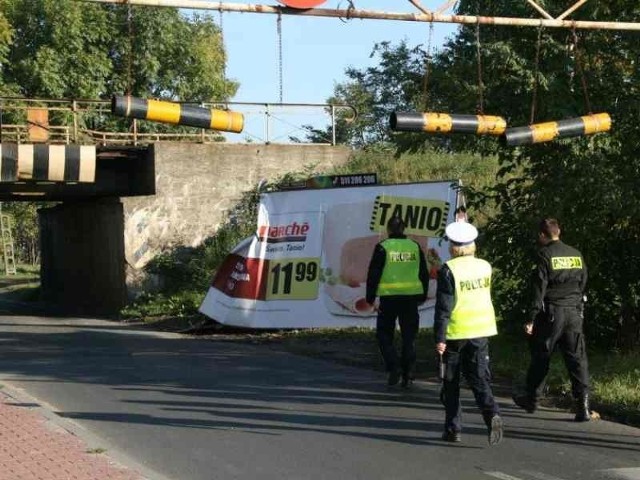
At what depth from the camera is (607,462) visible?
7840 mm

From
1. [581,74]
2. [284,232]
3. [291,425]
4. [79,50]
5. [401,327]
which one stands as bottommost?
[291,425]

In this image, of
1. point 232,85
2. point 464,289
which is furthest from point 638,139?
point 232,85

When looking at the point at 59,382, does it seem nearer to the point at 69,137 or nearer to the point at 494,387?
the point at 494,387

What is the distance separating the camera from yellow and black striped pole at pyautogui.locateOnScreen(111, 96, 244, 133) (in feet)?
33.4

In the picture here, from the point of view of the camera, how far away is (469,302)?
27.6ft

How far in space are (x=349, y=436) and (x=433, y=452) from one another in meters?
0.94

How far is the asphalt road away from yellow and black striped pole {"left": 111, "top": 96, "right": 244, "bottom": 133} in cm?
293

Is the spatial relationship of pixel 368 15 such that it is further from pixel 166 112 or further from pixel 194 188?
pixel 194 188

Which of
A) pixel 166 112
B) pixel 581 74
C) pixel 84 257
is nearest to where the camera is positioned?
pixel 166 112

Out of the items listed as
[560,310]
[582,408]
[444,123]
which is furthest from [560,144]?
[582,408]

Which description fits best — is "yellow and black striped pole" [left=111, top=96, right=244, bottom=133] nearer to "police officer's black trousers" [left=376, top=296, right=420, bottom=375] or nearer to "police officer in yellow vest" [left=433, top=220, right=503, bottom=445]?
"police officer's black trousers" [left=376, top=296, right=420, bottom=375]

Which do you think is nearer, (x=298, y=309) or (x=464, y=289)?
(x=464, y=289)

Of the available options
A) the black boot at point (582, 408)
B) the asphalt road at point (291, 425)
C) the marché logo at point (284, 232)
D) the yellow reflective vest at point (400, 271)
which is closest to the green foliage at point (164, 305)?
the marché logo at point (284, 232)

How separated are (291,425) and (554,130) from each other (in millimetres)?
4234
